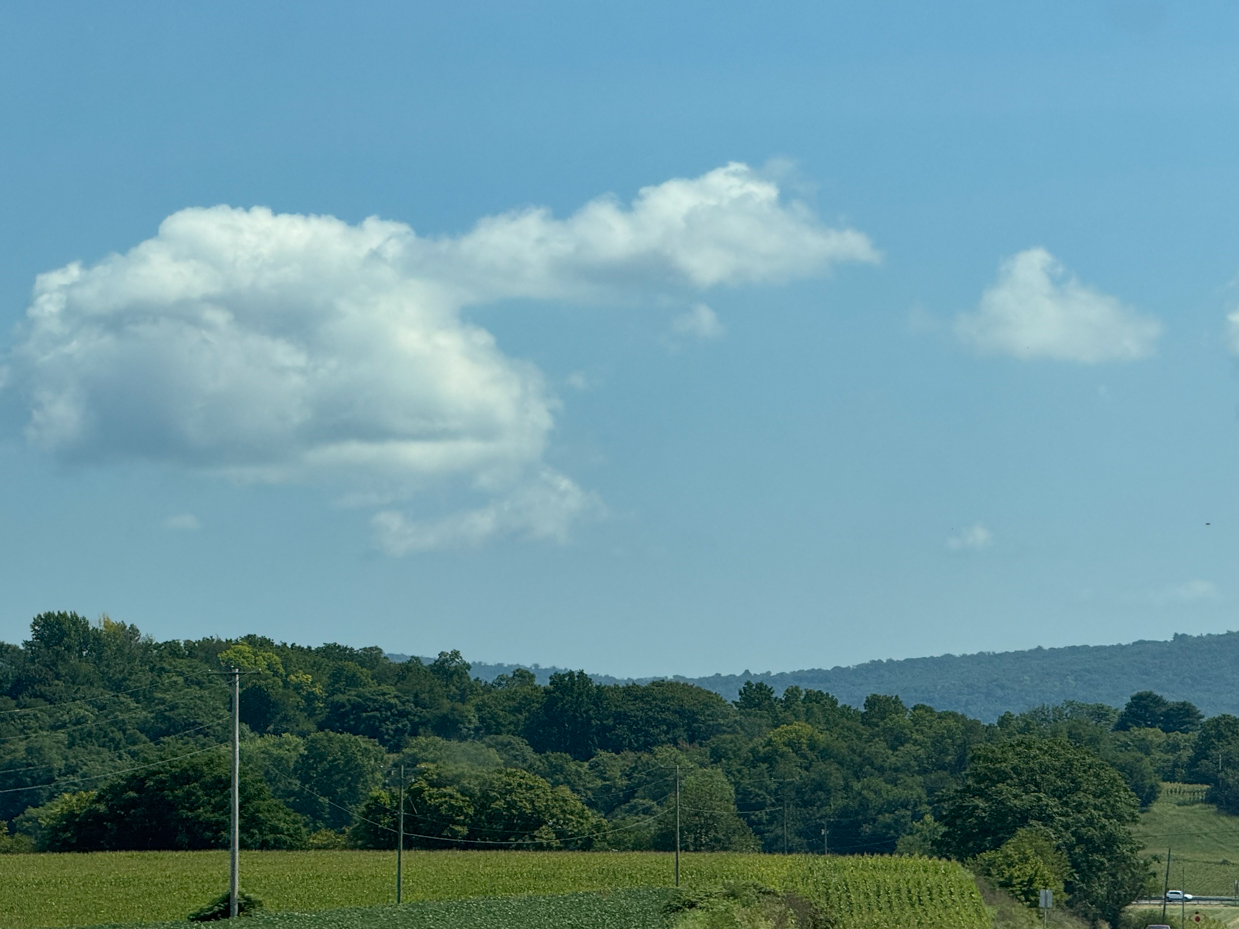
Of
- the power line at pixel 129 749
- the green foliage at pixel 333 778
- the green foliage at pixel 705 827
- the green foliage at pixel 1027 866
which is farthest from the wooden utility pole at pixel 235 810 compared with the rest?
the power line at pixel 129 749

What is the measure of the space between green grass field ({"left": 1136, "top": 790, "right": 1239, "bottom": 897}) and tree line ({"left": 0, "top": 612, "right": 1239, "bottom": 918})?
3865 mm

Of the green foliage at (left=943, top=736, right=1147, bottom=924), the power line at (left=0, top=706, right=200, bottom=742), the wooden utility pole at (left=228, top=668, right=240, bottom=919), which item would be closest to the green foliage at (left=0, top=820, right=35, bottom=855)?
the wooden utility pole at (left=228, top=668, right=240, bottom=919)

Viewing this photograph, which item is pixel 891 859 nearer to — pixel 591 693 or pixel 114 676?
pixel 591 693

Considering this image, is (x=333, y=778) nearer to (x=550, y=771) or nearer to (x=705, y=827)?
(x=550, y=771)

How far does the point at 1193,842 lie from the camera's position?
496 feet

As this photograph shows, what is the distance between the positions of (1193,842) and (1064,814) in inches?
2626

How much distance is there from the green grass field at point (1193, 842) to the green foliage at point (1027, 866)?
39.8 meters

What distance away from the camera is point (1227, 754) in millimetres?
170000

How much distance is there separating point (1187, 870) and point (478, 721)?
90653 mm

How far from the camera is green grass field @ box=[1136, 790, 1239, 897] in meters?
133

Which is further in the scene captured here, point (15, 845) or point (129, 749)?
point (129, 749)

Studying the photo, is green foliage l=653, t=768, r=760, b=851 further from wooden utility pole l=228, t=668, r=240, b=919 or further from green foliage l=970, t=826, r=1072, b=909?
wooden utility pole l=228, t=668, r=240, b=919

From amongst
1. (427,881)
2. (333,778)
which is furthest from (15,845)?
(333,778)

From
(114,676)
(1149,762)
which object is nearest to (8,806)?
(114,676)
